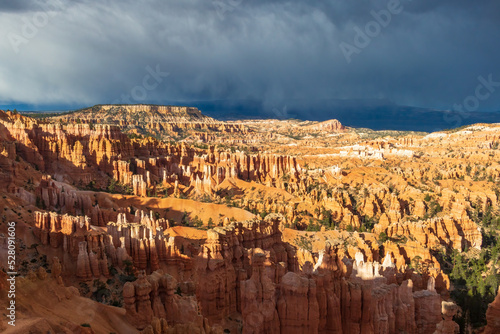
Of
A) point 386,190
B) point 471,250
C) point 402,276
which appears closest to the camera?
point 402,276

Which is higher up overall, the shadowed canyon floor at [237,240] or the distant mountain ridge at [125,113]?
the distant mountain ridge at [125,113]

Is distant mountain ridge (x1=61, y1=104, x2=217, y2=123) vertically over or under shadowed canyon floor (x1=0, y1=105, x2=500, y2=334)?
over

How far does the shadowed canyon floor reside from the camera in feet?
59.7

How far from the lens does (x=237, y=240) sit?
28.1 meters

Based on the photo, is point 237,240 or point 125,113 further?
point 125,113

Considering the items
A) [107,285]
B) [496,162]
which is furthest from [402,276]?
[496,162]

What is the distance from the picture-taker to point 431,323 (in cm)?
2259

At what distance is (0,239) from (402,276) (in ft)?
85.2

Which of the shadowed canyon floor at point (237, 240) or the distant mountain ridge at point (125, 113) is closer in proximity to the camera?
the shadowed canyon floor at point (237, 240)

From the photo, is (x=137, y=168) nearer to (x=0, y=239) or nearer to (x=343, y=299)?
(x=0, y=239)

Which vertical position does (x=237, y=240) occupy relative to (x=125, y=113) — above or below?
below

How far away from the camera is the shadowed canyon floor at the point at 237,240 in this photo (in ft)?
59.7

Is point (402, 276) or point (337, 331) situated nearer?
point (337, 331)

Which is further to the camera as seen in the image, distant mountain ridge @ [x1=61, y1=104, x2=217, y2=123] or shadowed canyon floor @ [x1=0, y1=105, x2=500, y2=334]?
distant mountain ridge @ [x1=61, y1=104, x2=217, y2=123]
